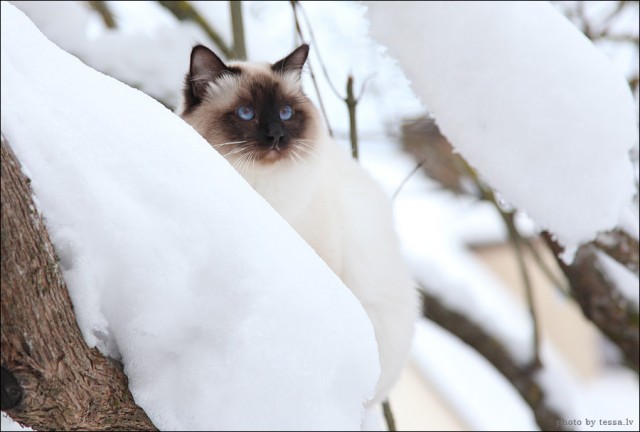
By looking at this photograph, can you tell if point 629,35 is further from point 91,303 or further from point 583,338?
point 583,338

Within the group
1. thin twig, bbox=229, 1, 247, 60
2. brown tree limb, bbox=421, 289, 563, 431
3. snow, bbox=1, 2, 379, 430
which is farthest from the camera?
brown tree limb, bbox=421, 289, 563, 431

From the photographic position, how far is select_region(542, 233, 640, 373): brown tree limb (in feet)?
9.09

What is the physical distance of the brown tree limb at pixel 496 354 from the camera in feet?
10.1

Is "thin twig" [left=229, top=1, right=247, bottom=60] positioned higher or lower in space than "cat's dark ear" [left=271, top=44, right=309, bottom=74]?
lower

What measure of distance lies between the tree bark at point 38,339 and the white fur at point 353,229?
915mm

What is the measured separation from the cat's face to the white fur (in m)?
0.05

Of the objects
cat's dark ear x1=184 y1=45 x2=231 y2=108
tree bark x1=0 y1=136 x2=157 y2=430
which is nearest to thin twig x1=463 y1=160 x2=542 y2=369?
cat's dark ear x1=184 y1=45 x2=231 y2=108

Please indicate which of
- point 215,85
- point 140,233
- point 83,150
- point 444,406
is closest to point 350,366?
point 140,233

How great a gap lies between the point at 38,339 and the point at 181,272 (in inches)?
9.1

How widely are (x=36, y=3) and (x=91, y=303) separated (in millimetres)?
1945

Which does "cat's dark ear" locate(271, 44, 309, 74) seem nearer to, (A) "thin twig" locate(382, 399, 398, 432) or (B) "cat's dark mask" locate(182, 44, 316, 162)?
(B) "cat's dark mask" locate(182, 44, 316, 162)

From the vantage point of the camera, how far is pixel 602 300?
2783 mm

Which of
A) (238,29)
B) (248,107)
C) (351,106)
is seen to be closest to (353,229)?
(351,106)

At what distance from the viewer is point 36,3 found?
2.77 meters
